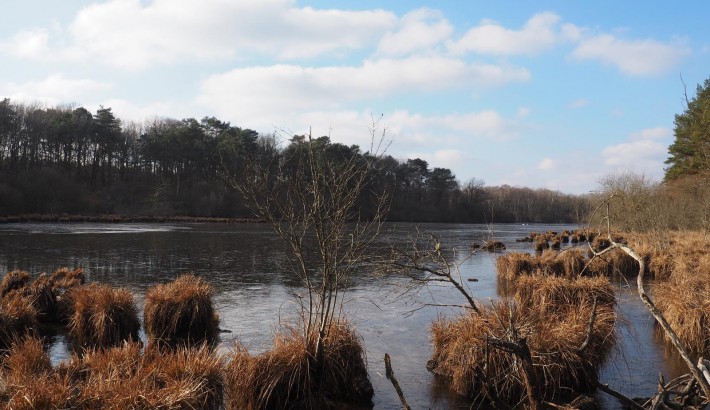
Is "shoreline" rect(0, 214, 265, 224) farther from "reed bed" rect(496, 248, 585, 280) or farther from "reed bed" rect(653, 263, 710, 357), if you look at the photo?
"reed bed" rect(653, 263, 710, 357)

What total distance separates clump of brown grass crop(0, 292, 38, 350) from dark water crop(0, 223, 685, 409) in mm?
635

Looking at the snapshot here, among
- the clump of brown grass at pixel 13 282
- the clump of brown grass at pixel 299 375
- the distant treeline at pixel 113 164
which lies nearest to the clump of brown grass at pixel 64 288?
the clump of brown grass at pixel 13 282

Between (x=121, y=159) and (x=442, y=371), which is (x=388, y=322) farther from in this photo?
(x=121, y=159)

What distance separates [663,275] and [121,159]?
2981 inches

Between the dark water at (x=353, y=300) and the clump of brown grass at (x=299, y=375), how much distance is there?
1.87 feet

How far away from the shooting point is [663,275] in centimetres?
1959

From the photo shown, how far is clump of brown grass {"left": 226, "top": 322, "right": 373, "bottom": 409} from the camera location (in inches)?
269

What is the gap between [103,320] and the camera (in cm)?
1000

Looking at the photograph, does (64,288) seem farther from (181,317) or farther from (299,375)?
(299,375)

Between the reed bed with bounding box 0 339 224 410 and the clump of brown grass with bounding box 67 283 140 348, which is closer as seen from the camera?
the reed bed with bounding box 0 339 224 410

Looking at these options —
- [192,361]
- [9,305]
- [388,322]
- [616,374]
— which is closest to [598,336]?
[616,374]

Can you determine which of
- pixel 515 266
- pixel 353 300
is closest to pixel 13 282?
pixel 353 300

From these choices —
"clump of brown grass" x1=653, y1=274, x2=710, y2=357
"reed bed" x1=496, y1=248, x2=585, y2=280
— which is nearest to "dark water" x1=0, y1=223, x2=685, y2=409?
"clump of brown grass" x1=653, y1=274, x2=710, y2=357

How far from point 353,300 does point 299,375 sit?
26.1 feet
